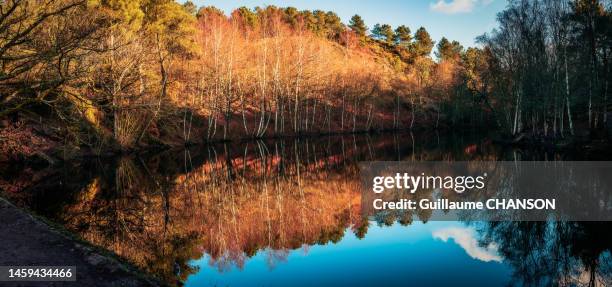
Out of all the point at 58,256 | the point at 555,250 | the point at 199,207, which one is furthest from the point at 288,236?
the point at 555,250

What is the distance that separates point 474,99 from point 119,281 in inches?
2352

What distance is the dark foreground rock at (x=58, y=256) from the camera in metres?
6.01

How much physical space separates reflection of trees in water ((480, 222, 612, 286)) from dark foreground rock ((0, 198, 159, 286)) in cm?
688

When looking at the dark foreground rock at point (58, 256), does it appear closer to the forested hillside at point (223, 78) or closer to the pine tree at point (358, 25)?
the forested hillside at point (223, 78)

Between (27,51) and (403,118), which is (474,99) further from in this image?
(27,51)

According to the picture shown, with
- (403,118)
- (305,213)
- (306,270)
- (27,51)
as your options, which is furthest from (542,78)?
(403,118)

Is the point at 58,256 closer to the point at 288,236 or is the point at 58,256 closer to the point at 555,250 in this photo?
the point at 288,236

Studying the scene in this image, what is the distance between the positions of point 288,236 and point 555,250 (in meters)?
6.04

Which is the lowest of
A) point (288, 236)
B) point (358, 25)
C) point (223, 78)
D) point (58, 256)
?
point (288, 236)

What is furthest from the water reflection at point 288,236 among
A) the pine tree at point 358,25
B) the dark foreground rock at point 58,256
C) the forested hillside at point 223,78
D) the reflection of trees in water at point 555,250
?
the pine tree at point 358,25

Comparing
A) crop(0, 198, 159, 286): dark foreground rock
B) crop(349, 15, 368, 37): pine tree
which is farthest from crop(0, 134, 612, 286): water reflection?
crop(349, 15, 368, 37): pine tree

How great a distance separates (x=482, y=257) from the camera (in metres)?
8.68

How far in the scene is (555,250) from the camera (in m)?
8.50

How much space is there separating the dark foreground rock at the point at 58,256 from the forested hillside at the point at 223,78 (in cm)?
378
